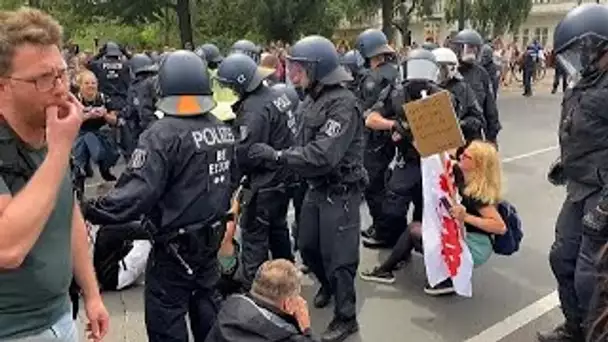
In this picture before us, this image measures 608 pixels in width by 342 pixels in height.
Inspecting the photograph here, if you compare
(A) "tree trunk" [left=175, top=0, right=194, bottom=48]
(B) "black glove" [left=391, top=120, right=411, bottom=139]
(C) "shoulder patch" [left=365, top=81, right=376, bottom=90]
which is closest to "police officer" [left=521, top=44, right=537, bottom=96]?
(A) "tree trunk" [left=175, top=0, right=194, bottom=48]

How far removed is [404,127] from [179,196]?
2632 mm

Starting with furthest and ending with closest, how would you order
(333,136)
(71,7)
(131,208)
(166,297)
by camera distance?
(71,7)
(333,136)
(166,297)
(131,208)

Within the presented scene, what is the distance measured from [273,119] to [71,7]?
30281mm

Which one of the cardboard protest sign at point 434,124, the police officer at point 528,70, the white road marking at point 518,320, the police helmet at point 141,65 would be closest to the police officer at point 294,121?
the cardboard protest sign at point 434,124

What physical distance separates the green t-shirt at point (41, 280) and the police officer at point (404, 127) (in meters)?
3.63

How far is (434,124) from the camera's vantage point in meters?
4.87

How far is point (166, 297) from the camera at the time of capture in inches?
140

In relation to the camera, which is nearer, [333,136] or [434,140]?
[333,136]

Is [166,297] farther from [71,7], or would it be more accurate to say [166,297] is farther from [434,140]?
[71,7]

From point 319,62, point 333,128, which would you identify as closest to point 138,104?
point 319,62

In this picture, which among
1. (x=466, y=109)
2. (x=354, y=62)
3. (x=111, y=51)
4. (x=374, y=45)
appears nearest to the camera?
(x=466, y=109)

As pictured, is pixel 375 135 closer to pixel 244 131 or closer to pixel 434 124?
pixel 434 124

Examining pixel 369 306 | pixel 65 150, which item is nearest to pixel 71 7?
pixel 369 306

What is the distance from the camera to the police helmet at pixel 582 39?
12.7 feet
